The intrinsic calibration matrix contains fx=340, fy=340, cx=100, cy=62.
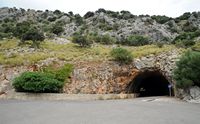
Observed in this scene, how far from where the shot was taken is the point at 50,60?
1571 inches

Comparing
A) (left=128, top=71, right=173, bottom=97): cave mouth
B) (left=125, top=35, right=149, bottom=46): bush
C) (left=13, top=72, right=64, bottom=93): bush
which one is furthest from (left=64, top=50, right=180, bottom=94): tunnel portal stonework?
(left=125, top=35, right=149, bottom=46): bush

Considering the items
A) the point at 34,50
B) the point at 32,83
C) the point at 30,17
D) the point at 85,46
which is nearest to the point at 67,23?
the point at 30,17

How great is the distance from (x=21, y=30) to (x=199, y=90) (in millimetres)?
36487

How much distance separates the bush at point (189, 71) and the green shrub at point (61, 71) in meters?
11.8

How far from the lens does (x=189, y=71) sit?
104 ft

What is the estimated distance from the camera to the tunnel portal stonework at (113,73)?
35812 millimetres

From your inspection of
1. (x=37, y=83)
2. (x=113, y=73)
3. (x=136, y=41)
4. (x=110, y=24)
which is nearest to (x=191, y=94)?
(x=113, y=73)

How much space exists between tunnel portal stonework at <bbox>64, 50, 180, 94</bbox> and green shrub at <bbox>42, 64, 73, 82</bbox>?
2.16 ft

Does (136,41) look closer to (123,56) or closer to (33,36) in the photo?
(33,36)

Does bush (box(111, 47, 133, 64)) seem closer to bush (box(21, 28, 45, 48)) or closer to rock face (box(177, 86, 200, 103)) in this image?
rock face (box(177, 86, 200, 103))

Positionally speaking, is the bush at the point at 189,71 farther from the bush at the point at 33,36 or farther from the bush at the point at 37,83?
the bush at the point at 33,36

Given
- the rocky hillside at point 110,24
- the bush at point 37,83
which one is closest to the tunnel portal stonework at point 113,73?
the bush at point 37,83

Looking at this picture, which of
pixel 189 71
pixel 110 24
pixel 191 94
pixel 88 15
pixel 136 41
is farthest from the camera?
pixel 88 15

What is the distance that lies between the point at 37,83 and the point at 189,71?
47.9 ft
